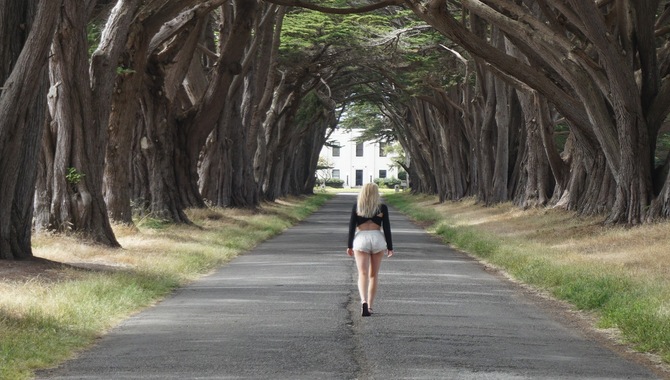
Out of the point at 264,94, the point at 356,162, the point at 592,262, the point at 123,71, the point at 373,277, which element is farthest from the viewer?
the point at 356,162

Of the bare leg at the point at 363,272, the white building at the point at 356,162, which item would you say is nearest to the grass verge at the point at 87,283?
the bare leg at the point at 363,272

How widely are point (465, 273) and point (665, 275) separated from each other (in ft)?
13.6

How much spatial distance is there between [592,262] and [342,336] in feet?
28.7

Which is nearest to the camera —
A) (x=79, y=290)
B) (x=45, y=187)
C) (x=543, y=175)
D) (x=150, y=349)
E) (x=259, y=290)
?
(x=150, y=349)

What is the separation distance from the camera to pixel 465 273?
20312 millimetres

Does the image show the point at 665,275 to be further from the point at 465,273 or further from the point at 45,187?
the point at 45,187

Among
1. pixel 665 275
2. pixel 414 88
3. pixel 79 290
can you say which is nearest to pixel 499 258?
pixel 665 275

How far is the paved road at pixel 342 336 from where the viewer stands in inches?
381

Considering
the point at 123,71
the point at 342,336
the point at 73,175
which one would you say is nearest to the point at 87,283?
the point at 342,336

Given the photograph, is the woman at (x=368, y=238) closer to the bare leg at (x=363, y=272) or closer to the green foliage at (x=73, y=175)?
the bare leg at (x=363, y=272)

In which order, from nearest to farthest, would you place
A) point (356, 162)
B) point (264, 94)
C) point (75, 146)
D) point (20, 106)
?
point (20, 106), point (75, 146), point (264, 94), point (356, 162)

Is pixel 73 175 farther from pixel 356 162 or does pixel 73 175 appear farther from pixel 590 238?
pixel 356 162

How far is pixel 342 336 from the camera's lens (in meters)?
11.7

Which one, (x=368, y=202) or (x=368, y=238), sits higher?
(x=368, y=202)
